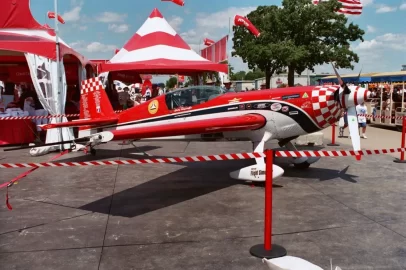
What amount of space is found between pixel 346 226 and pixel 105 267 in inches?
115

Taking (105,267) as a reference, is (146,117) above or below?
above

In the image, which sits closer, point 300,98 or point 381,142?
point 300,98

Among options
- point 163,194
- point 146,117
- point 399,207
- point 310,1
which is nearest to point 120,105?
point 146,117

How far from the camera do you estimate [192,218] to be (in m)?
A: 5.09

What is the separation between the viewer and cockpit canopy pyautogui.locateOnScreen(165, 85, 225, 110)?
7.46m

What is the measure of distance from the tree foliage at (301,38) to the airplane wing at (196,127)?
81.8 ft

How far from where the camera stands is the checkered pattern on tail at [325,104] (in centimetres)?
673

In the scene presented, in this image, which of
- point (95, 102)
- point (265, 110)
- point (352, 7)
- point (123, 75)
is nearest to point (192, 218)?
point (265, 110)

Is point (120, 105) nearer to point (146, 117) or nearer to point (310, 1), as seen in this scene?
point (146, 117)

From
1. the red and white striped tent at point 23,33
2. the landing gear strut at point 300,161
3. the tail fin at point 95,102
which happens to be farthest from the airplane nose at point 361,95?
the red and white striped tent at point 23,33

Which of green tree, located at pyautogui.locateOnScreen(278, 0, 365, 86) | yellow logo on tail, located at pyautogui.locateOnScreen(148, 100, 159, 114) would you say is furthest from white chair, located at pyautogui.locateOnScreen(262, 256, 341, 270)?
green tree, located at pyautogui.locateOnScreen(278, 0, 365, 86)

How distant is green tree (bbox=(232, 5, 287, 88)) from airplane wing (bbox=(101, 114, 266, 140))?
2501 centimetres

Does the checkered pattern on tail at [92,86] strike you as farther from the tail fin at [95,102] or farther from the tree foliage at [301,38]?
the tree foliage at [301,38]

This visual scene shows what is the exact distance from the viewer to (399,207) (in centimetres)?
550
